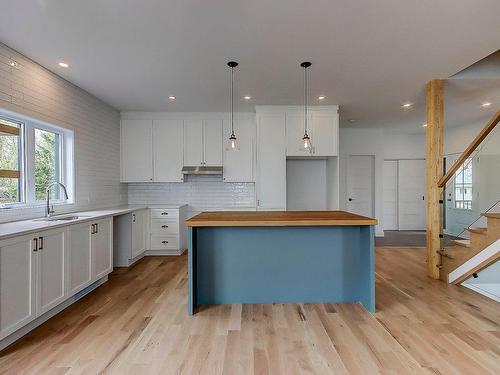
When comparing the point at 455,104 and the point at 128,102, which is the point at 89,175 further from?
the point at 455,104

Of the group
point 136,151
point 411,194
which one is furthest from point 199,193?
point 411,194

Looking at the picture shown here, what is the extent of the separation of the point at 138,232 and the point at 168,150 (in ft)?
5.22

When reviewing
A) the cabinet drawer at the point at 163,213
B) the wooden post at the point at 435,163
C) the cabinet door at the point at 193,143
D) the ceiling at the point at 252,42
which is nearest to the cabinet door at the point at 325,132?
the ceiling at the point at 252,42

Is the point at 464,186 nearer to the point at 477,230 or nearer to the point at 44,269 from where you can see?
the point at 477,230

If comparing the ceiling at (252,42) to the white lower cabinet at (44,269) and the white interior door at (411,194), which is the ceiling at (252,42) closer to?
the white lower cabinet at (44,269)

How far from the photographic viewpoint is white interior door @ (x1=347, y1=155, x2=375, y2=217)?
6594mm

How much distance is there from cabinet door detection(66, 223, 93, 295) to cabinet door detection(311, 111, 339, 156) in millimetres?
3705

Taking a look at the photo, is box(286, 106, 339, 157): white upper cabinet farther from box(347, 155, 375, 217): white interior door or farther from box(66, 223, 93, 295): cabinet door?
box(66, 223, 93, 295): cabinet door

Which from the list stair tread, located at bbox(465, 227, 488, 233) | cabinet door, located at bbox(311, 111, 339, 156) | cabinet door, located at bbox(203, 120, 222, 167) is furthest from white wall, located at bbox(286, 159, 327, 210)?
stair tread, located at bbox(465, 227, 488, 233)

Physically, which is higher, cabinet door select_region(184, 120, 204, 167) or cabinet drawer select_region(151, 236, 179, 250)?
cabinet door select_region(184, 120, 204, 167)

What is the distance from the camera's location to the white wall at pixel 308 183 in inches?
220

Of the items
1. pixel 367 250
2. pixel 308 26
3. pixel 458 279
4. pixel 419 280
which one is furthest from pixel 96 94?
pixel 458 279

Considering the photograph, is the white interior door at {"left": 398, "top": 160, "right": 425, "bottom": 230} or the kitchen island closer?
the kitchen island

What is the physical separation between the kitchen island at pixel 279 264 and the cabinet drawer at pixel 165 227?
2165 millimetres
